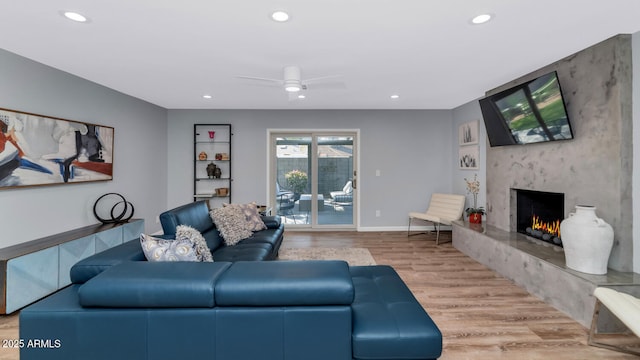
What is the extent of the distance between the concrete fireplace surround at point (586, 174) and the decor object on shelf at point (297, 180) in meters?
3.46

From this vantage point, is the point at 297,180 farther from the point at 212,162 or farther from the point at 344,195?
the point at 212,162

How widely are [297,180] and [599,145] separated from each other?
14.6 ft

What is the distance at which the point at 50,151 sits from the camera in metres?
3.33

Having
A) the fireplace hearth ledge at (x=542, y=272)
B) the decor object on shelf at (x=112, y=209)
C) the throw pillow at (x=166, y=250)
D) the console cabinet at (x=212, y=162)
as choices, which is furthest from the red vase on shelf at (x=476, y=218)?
the decor object on shelf at (x=112, y=209)

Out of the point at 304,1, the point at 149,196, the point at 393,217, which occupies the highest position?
the point at 304,1

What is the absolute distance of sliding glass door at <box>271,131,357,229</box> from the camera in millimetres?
5984

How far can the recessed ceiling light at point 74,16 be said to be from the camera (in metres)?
2.18

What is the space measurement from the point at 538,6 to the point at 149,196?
567cm

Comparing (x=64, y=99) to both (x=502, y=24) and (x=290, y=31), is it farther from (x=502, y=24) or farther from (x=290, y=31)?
(x=502, y=24)

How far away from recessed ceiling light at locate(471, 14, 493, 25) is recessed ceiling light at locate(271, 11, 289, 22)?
1.41 m

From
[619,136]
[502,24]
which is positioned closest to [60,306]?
[502,24]

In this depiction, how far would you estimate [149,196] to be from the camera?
524 centimetres

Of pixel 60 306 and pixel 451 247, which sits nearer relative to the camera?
pixel 60 306

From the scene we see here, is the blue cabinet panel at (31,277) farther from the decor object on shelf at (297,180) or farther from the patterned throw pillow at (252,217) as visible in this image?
the decor object on shelf at (297,180)
